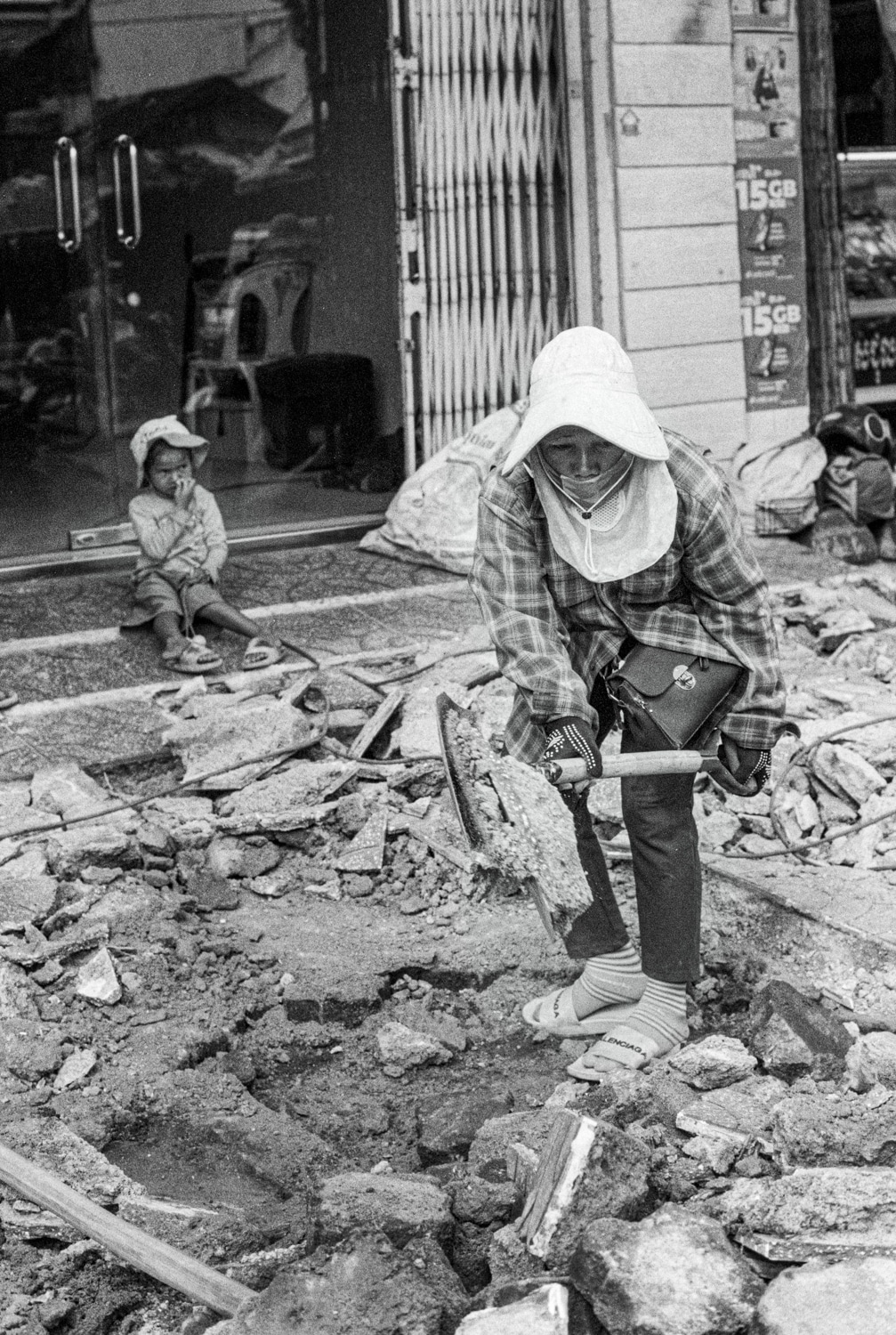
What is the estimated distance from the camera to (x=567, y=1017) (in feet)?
13.6

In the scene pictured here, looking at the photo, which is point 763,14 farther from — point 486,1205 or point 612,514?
point 486,1205

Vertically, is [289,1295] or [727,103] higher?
[727,103]

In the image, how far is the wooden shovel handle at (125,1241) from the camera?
114 inches

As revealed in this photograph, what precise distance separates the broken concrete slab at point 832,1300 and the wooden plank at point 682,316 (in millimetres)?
5847

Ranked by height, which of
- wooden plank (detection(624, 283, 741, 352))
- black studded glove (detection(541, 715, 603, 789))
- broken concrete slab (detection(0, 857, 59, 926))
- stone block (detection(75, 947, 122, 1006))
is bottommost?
stone block (detection(75, 947, 122, 1006))

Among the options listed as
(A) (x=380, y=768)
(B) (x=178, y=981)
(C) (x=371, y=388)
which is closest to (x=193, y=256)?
(C) (x=371, y=388)

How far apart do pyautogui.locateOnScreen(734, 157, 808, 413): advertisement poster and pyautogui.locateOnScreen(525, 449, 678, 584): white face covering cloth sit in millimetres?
5016

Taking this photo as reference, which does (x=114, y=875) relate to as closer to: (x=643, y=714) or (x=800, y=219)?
(x=643, y=714)

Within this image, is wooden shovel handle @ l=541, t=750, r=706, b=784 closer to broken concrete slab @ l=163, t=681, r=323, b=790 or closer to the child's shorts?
broken concrete slab @ l=163, t=681, r=323, b=790

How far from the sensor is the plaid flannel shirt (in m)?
3.69

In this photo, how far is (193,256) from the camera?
25.9 ft

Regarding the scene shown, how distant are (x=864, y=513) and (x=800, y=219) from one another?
5.24ft

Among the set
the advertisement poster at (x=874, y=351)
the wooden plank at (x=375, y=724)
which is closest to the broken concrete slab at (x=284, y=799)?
the wooden plank at (x=375, y=724)

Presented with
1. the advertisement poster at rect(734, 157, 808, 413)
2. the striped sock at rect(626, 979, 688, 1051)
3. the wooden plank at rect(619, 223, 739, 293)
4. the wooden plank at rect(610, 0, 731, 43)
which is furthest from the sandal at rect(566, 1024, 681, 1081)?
the wooden plank at rect(610, 0, 731, 43)
